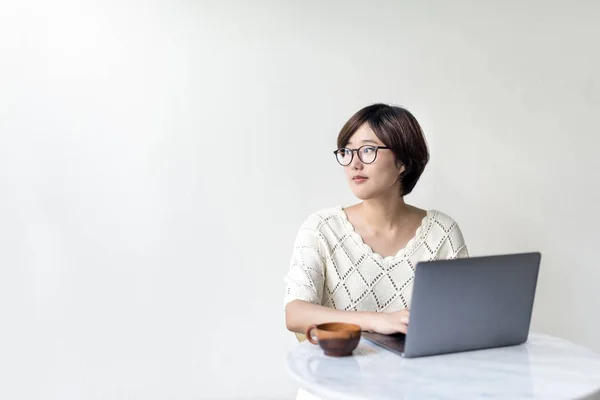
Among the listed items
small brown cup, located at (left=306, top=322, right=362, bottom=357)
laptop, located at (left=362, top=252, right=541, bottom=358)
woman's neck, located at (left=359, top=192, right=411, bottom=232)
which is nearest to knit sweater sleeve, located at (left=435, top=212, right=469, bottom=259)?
woman's neck, located at (left=359, top=192, right=411, bottom=232)

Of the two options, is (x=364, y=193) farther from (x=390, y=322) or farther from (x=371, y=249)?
(x=390, y=322)

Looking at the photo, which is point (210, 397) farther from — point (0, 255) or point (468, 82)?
point (468, 82)

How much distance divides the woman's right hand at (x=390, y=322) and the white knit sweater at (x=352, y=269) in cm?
31

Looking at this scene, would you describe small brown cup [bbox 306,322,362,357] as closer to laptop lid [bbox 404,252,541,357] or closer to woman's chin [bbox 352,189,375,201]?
laptop lid [bbox 404,252,541,357]

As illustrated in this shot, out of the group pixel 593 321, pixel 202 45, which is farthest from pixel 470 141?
pixel 202 45

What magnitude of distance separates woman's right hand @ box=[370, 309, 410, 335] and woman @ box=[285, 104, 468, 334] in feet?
0.88

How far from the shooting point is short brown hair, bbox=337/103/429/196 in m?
1.89

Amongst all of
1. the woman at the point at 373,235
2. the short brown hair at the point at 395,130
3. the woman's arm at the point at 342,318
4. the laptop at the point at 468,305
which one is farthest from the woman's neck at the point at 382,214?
the laptop at the point at 468,305

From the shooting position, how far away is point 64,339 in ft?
7.87

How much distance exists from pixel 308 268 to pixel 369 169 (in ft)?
1.12

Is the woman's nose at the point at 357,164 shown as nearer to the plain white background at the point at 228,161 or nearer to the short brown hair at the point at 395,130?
the short brown hair at the point at 395,130

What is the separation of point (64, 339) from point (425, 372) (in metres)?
1.60

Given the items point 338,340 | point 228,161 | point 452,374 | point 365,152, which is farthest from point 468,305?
point 228,161

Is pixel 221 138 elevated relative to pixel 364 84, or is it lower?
lower
